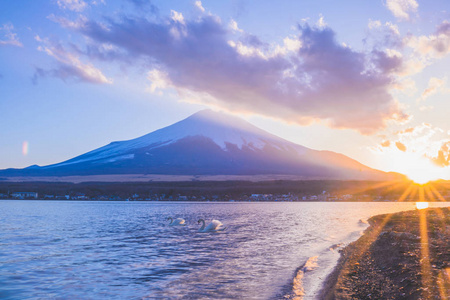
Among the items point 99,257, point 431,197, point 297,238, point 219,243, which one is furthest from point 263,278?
point 431,197

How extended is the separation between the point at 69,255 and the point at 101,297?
9.22 meters

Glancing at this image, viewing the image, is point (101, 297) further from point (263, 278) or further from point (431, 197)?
point (431, 197)

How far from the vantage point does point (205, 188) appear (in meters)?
157

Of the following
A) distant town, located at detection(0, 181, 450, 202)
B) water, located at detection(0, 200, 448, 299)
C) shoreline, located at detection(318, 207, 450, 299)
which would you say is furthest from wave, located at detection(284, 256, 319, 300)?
distant town, located at detection(0, 181, 450, 202)

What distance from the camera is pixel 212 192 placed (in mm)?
152125

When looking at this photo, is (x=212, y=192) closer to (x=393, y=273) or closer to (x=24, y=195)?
→ (x=24, y=195)

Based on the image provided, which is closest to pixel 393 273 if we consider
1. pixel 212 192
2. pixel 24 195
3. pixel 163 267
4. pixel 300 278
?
pixel 300 278

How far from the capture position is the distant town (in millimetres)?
148250

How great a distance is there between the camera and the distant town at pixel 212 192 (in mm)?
148250

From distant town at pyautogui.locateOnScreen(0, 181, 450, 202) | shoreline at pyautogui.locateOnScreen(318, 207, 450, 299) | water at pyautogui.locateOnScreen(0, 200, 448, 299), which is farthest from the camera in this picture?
distant town at pyautogui.locateOnScreen(0, 181, 450, 202)

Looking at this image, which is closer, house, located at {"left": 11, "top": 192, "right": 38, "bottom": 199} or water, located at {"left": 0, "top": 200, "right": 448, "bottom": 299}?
water, located at {"left": 0, "top": 200, "right": 448, "bottom": 299}

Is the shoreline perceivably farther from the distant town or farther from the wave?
the distant town

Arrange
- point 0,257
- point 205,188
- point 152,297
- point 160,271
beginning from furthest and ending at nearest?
point 205,188 → point 0,257 → point 160,271 → point 152,297

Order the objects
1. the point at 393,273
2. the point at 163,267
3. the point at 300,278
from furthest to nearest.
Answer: the point at 163,267
the point at 300,278
the point at 393,273
